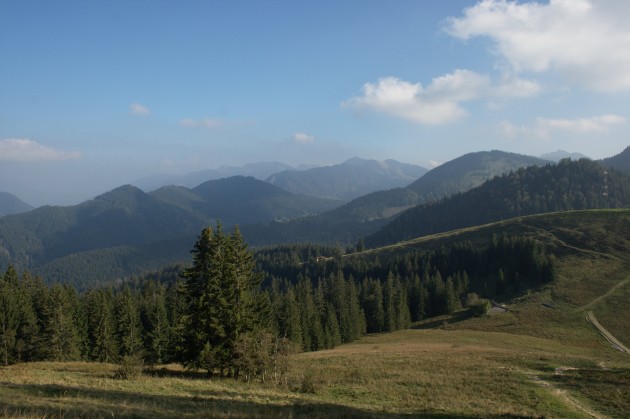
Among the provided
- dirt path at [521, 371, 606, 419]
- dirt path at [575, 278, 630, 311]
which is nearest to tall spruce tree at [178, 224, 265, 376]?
dirt path at [521, 371, 606, 419]

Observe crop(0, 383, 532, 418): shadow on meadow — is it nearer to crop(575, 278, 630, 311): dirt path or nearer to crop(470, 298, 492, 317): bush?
crop(470, 298, 492, 317): bush

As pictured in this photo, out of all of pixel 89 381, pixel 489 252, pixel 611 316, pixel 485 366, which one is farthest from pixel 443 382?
pixel 489 252

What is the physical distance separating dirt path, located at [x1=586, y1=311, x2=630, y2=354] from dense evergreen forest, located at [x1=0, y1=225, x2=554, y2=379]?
783 inches

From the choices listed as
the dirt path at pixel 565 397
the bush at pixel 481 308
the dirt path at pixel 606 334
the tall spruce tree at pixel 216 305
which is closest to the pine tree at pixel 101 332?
the tall spruce tree at pixel 216 305

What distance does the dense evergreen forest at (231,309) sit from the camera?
33.9 m

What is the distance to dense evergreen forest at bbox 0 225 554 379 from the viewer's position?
33906mm

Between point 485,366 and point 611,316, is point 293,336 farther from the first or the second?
point 611,316

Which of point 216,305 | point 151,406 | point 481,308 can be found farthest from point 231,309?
point 481,308

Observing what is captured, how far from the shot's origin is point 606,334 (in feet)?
226

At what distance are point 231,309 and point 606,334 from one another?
67.1 m

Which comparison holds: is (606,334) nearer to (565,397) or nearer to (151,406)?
(565,397)

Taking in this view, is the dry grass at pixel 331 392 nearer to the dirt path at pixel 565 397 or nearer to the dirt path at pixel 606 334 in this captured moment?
the dirt path at pixel 565 397

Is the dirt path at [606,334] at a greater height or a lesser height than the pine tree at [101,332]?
lesser

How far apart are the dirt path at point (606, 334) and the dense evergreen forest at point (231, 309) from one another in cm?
1990
